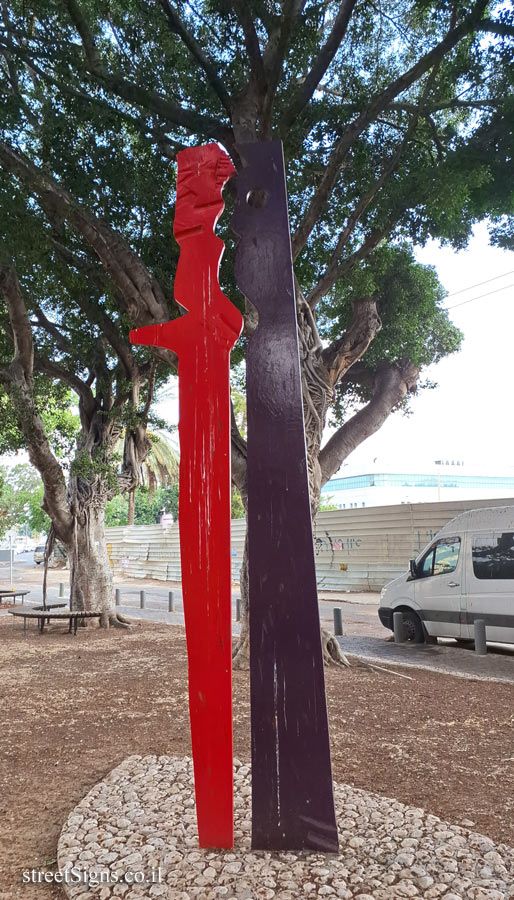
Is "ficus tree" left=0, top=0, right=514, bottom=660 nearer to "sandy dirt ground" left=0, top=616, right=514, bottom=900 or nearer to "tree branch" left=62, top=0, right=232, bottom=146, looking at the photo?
"tree branch" left=62, top=0, right=232, bottom=146

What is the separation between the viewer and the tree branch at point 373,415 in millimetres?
10812

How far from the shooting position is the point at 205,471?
342 centimetres

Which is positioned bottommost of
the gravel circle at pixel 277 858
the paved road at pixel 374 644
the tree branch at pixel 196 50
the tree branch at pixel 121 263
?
the paved road at pixel 374 644

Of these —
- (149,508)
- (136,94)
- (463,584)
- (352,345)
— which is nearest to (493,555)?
(463,584)

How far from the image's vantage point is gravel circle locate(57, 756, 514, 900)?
279 cm

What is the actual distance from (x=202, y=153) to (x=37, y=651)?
354 inches

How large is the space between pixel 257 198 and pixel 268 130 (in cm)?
563

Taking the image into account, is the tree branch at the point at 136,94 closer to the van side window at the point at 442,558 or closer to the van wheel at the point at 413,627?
the van side window at the point at 442,558

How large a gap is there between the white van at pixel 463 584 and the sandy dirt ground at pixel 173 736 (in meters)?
2.26

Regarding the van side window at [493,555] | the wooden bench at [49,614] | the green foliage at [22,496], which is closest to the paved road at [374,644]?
the van side window at [493,555]

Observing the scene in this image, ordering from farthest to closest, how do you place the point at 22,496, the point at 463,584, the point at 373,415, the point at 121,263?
the point at 22,496
the point at 373,415
the point at 463,584
the point at 121,263

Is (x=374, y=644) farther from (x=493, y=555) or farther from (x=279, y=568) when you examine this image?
(x=279, y=568)

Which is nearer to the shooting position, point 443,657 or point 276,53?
point 276,53

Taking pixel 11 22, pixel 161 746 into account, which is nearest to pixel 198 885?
pixel 161 746
